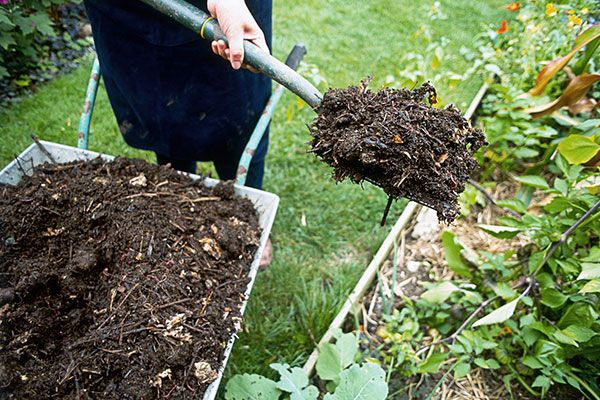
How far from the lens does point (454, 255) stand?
2023 millimetres

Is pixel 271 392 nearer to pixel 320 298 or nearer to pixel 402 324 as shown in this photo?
pixel 320 298

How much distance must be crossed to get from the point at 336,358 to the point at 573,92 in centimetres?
164

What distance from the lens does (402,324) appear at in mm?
1982

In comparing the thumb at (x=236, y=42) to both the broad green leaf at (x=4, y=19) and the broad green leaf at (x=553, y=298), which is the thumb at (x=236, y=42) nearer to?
the broad green leaf at (x=553, y=298)

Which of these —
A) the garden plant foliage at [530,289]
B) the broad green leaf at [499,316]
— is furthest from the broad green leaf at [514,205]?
the broad green leaf at [499,316]

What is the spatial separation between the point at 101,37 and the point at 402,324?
1646 mm

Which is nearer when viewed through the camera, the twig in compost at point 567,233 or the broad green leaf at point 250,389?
the broad green leaf at point 250,389

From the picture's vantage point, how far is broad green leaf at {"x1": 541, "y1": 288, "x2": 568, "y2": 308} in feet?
5.34

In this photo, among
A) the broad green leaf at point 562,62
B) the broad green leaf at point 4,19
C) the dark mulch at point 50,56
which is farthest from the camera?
the dark mulch at point 50,56

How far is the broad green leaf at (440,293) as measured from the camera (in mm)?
1904

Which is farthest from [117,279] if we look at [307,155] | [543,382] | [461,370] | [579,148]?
[307,155]

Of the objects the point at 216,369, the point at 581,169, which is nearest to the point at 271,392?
the point at 216,369

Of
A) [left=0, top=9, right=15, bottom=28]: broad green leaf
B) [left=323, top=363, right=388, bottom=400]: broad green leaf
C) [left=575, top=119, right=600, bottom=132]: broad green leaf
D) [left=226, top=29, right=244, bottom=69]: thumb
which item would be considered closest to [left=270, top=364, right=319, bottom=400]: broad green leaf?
[left=323, top=363, right=388, bottom=400]: broad green leaf

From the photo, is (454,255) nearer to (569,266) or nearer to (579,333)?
(569,266)
